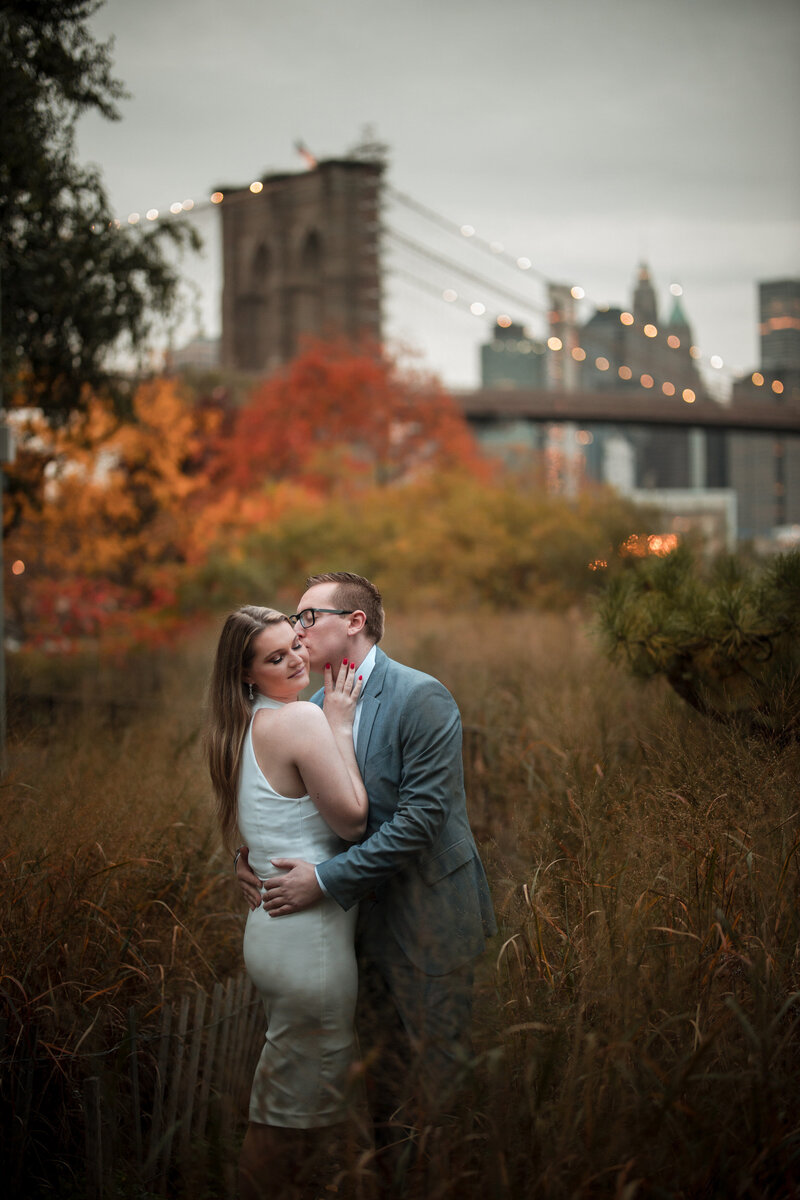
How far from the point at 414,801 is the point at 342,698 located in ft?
1.13

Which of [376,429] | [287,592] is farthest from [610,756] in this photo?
[376,429]

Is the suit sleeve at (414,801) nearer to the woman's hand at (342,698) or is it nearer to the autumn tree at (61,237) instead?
the woman's hand at (342,698)

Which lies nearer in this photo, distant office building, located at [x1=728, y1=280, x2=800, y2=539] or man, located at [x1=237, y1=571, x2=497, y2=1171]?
man, located at [x1=237, y1=571, x2=497, y2=1171]

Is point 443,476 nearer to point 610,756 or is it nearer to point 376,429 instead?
point 376,429

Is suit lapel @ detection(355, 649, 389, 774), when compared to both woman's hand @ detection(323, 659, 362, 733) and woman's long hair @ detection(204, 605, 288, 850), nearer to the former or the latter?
woman's hand @ detection(323, 659, 362, 733)

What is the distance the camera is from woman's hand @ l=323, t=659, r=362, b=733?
103 inches

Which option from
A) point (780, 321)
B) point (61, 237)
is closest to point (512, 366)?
point (780, 321)

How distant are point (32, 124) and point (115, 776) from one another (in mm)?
5991

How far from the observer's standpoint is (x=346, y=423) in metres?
26.8

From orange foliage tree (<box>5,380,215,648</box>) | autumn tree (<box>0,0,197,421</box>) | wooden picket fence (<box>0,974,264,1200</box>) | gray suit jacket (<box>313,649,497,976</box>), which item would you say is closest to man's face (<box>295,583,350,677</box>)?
gray suit jacket (<box>313,649,497,976</box>)

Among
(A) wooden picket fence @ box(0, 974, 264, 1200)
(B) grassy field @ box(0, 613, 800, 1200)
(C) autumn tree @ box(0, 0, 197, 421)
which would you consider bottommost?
(A) wooden picket fence @ box(0, 974, 264, 1200)

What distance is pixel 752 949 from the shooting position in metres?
2.52

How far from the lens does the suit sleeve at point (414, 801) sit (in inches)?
95.4

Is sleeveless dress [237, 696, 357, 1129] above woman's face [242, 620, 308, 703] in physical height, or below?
below
